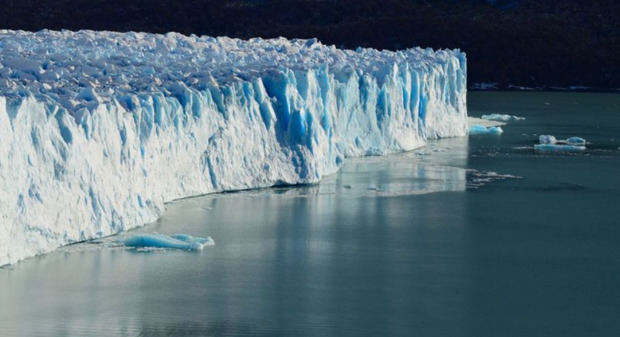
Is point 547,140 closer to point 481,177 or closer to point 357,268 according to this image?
point 481,177

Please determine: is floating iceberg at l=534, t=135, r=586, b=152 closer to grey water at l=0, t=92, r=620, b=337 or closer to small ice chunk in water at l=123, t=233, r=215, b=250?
grey water at l=0, t=92, r=620, b=337

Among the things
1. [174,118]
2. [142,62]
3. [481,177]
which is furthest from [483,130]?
[174,118]

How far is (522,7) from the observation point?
157 feet

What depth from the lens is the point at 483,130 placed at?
21734 millimetres

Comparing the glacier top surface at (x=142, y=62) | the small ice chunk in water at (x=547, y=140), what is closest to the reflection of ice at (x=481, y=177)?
the glacier top surface at (x=142, y=62)

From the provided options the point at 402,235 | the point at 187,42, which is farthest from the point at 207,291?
the point at 187,42

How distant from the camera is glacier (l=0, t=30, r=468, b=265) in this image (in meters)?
8.98

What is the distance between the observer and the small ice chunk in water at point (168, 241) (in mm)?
9555

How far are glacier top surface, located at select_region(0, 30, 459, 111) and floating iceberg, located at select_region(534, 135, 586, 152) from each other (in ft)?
7.17

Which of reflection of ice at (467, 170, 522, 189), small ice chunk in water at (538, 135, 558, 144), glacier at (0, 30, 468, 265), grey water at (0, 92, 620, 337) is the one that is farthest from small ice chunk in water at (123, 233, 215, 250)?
small ice chunk in water at (538, 135, 558, 144)

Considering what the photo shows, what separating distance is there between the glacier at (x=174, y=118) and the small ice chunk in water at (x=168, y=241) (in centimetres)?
33

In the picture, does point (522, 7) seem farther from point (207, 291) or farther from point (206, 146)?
point (207, 291)

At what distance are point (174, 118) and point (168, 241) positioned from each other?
211 centimetres

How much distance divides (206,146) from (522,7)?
37.6 metres
